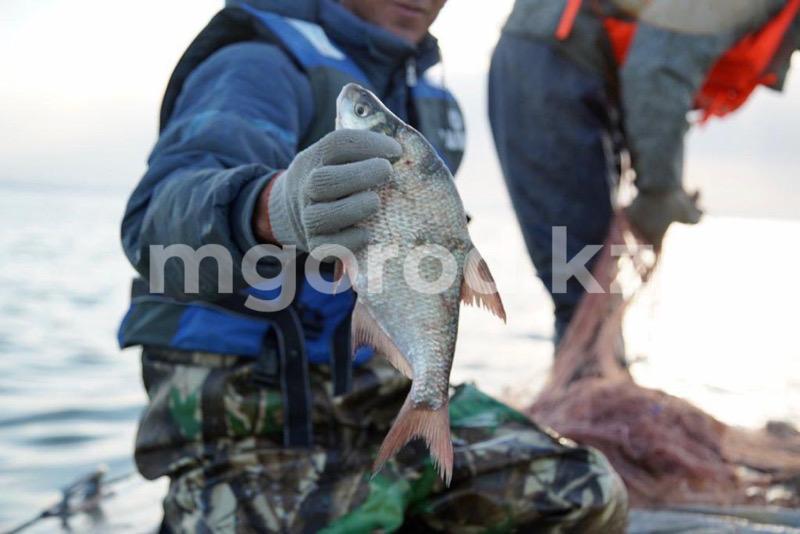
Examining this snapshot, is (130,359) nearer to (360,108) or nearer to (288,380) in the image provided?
(288,380)

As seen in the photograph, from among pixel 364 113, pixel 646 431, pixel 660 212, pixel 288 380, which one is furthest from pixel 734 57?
pixel 364 113

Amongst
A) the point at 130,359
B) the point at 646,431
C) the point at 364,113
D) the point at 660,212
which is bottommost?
the point at 130,359

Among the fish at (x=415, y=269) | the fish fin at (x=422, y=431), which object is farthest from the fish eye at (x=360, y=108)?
the fish fin at (x=422, y=431)

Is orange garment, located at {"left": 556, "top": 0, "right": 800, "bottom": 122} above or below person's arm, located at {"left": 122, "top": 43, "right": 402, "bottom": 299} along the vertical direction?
above

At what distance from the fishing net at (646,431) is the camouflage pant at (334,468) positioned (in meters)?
1.19

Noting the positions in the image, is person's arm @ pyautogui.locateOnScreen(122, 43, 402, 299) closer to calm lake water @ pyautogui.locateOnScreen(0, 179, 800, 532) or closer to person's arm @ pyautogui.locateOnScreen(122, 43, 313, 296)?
person's arm @ pyautogui.locateOnScreen(122, 43, 313, 296)

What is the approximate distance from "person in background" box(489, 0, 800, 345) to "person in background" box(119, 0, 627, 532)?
7.62ft

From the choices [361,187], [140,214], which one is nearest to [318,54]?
[140,214]

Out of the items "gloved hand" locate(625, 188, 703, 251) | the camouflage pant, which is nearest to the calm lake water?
"gloved hand" locate(625, 188, 703, 251)

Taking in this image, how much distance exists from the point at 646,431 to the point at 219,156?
2867mm

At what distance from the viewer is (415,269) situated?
1979 mm

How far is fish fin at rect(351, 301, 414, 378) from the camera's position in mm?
2043

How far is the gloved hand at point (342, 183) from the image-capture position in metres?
1.93

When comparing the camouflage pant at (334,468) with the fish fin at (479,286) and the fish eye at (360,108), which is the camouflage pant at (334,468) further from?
the fish eye at (360,108)
